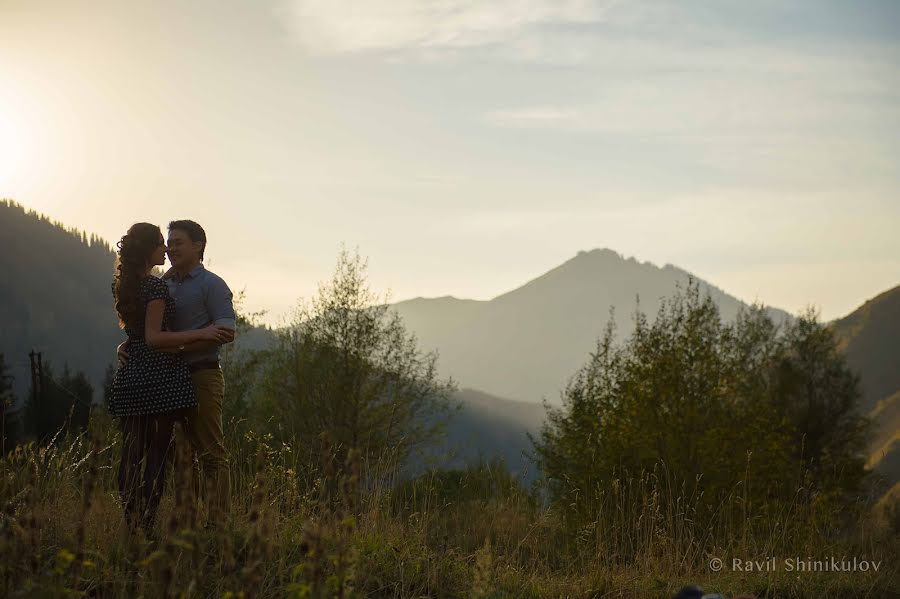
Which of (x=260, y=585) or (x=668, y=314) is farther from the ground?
(x=668, y=314)

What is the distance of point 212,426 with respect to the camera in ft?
19.7

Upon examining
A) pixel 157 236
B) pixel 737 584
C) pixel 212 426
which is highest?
pixel 157 236

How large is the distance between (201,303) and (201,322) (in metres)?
0.14

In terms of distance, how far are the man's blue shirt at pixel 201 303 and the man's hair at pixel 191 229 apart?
0.25m

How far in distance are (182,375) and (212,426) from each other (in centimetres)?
48

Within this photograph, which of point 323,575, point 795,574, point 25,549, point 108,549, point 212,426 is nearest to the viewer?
point 25,549

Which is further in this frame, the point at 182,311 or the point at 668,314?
the point at 668,314

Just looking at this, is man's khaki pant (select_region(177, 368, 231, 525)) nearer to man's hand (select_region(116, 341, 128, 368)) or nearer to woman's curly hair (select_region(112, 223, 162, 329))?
man's hand (select_region(116, 341, 128, 368))

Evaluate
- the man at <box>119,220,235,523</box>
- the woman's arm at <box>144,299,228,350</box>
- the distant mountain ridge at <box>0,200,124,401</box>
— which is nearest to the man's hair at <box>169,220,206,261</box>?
the man at <box>119,220,235,523</box>

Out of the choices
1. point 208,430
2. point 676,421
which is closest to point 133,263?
point 208,430

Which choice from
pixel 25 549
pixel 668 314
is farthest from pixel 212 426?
pixel 668 314

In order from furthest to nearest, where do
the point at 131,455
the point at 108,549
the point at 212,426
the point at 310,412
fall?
→ the point at 310,412 → the point at 212,426 → the point at 131,455 → the point at 108,549

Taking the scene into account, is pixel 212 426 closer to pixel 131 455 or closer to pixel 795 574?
pixel 131 455

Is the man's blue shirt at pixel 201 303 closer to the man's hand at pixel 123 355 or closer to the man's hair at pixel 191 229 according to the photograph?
the man's hair at pixel 191 229
